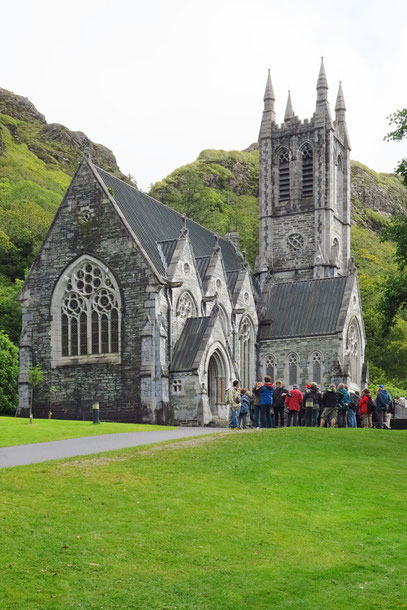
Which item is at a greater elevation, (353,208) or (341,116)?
(353,208)

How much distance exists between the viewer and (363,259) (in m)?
113

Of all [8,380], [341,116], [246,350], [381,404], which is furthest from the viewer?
[341,116]

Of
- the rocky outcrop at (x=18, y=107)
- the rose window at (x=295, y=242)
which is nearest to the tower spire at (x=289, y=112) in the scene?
the rose window at (x=295, y=242)

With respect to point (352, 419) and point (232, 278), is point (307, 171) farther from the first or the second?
point (352, 419)

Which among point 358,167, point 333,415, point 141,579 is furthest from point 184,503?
point 358,167

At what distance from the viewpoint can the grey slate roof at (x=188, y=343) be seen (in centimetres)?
3828

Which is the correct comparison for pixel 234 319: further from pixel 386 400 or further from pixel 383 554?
pixel 383 554

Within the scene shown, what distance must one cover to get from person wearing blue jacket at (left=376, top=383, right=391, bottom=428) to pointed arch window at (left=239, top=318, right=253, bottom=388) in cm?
1949

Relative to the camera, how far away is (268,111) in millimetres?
65312

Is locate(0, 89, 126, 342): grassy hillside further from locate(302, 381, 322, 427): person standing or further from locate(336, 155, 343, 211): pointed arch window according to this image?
locate(336, 155, 343, 211): pointed arch window

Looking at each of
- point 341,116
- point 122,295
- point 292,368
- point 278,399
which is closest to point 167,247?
point 122,295

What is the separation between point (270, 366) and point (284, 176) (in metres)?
17.8

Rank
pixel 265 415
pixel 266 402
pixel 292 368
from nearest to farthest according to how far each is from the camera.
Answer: pixel 266 402
pixel 265 415
pixel 292 368

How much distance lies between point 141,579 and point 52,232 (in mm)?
31202
